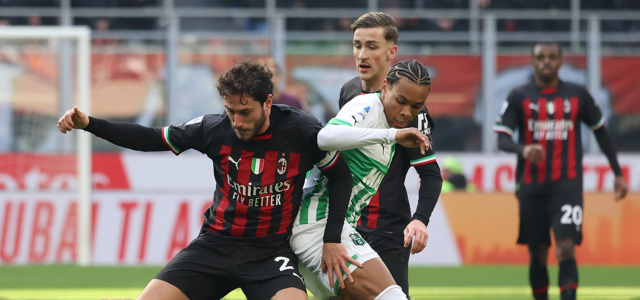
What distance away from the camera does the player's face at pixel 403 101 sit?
3.73 m

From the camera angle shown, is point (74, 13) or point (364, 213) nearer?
point (364, 213)

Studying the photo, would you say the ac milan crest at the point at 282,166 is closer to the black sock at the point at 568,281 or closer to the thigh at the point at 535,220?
the black sock at the point at 568,281

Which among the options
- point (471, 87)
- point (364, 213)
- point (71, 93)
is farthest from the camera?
point (471, 87)

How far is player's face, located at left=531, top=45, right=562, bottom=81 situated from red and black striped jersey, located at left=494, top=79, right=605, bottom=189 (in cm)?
12

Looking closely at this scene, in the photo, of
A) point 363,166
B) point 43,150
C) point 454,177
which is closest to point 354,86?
point 363,166

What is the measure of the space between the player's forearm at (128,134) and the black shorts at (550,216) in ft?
11.2

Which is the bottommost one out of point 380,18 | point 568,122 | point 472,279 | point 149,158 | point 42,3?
point 472,279

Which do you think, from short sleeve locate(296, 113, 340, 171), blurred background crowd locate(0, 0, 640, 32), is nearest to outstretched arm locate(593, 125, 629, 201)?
short sleeve locate(296, 113, 340, 171)

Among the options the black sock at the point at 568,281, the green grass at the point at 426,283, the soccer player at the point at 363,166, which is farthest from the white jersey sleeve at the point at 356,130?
the green grass at the point at 426,283

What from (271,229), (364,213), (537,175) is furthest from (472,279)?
(271,229)

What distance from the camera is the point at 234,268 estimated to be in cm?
387

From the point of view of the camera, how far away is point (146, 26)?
12789 mm

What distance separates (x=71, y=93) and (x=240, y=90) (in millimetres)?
7508

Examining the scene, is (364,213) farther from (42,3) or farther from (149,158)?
(42,3)
